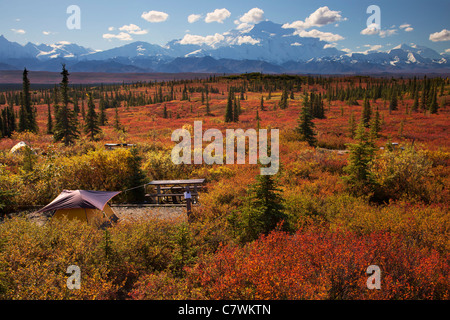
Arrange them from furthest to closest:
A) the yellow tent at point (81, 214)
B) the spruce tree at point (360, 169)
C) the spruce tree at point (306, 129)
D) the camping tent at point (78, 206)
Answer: the spruce tree at point (306, 129) → the spruce tree at point (360, 169) → the yellow tent at point (81, 214) → the camping tent at point (78, 206)

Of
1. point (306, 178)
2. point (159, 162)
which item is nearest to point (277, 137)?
point (306, 178)

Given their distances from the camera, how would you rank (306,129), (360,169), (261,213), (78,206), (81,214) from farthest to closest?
1. (306,129)
2. (360,169)
3. (81,214)
4. (78,206)
5. (261,213)

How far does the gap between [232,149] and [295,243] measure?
16.7 meters

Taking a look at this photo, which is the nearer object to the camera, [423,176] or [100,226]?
[100,226]

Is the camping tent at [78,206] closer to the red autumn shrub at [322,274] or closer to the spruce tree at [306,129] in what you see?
the red autumn shrub at [322,274]

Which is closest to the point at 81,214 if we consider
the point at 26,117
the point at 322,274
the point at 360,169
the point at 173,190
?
the point at 173,190

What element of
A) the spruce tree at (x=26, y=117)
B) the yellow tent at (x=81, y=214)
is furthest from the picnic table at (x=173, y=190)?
the spruce tree at (x=26, y=117)

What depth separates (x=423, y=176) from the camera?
14453 millimetres

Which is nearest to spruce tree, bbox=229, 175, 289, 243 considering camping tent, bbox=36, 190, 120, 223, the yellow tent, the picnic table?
the picnic table

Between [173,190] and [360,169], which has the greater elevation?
[360,169]

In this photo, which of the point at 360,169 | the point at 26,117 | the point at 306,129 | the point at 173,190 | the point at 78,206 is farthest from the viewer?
the point at 26,117

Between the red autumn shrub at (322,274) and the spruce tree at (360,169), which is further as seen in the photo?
the spruce tree at (360,169)

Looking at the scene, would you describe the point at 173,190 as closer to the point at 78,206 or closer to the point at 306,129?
the point at 78,206
